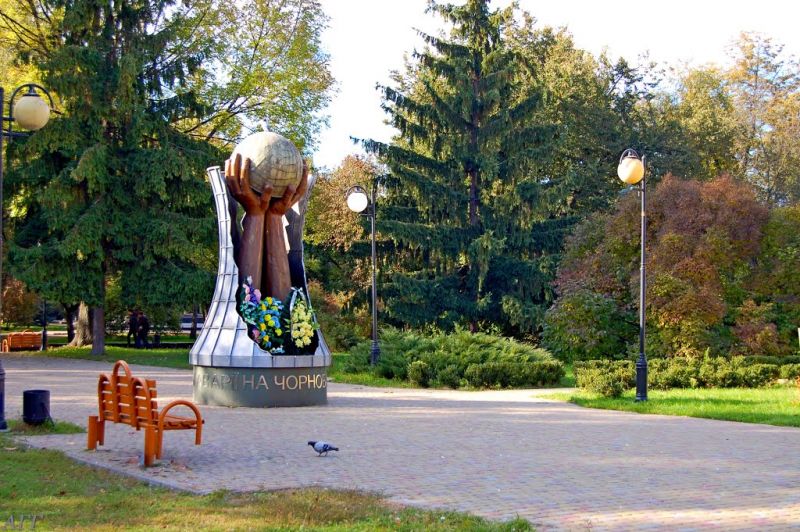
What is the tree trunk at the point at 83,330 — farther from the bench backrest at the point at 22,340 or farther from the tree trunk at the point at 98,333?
the tree trunk at the point at 98,333

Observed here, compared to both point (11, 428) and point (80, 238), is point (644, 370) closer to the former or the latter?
point (11, 428)

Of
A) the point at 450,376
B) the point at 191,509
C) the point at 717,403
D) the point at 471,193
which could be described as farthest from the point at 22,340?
the point at 191,509

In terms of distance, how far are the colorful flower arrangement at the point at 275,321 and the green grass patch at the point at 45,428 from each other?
4.11 metres

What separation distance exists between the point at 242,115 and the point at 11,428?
26622 mm

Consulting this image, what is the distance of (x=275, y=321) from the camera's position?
17.1 m

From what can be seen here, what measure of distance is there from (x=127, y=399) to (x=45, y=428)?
3.10 metres

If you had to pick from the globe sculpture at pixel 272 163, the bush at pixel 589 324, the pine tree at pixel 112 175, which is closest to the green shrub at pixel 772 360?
the bush at pixel 589 324

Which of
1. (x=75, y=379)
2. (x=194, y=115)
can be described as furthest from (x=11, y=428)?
(x=194, y=115)

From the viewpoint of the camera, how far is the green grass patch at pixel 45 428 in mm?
13164

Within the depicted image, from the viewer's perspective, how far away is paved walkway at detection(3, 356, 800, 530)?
8.23 m

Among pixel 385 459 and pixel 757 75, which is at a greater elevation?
pixel 757 75

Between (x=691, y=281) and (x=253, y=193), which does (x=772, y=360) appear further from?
(x=253, y=193)

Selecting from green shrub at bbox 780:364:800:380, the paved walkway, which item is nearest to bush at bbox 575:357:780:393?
green shrub at bbox 780:364:800:380

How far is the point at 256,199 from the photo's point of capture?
56.2 ft
